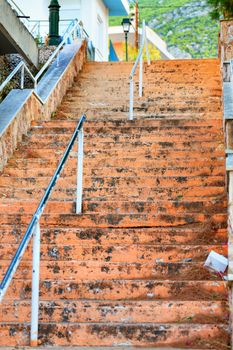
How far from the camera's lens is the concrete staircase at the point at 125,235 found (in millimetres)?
6449

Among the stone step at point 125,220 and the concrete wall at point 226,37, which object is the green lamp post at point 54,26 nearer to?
the concrete wall at point 226,37

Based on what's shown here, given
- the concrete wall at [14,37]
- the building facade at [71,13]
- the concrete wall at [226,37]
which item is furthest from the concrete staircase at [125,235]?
the building facade at [71,13]

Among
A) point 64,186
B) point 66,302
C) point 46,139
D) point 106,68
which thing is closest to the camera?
point 66,302

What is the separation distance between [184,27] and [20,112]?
7069cm

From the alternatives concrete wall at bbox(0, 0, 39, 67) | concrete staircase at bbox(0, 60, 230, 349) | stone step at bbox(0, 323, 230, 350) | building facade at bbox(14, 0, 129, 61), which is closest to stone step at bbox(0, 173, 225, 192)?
concrete staircase at bbox(0, 60, 230, 349)

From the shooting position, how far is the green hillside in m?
74.1

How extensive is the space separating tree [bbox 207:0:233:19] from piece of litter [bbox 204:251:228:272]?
23.0 feet

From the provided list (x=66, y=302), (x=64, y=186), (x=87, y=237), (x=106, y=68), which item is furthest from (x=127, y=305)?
(x=106, y=68)

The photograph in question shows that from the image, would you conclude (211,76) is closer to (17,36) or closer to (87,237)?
(17,36)

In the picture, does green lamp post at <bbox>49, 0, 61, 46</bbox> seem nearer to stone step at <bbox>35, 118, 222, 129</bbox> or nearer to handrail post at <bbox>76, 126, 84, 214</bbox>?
stone step at <bbox>35, 118, 222, 129</bbox>

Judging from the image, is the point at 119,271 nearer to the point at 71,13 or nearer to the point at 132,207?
the point at 132,207

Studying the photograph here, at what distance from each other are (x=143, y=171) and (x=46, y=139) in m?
2.08

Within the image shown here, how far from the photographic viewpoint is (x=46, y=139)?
11.0 metres

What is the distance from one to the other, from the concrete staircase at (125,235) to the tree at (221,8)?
308 centimetres
